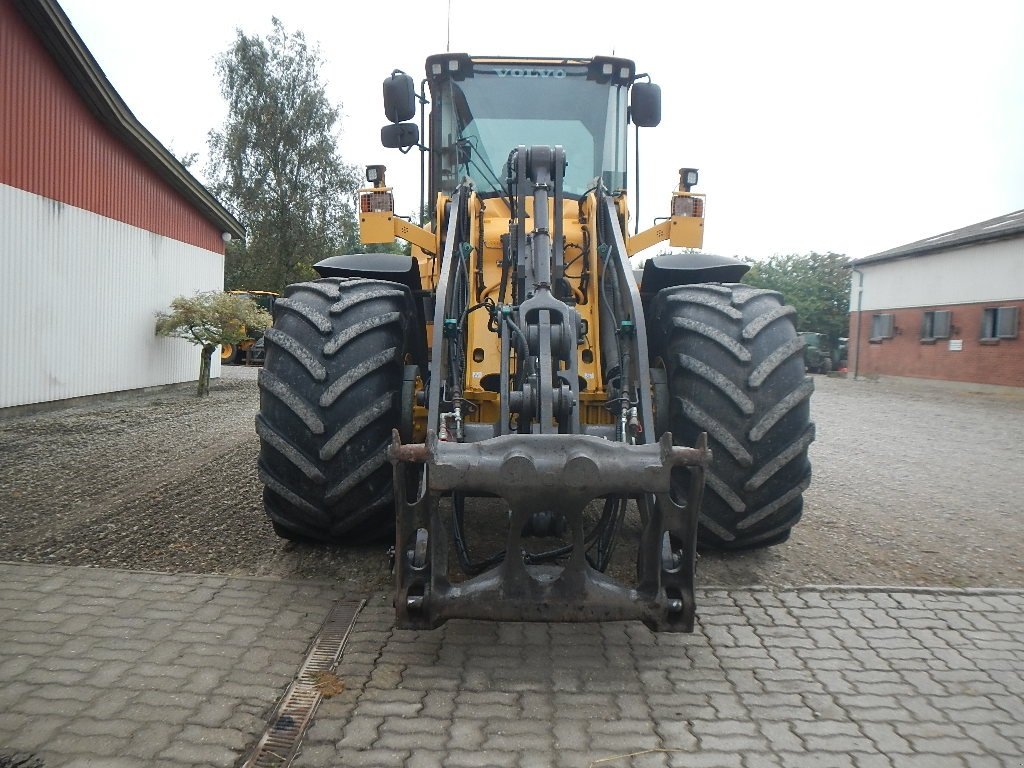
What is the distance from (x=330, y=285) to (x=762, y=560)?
288cm

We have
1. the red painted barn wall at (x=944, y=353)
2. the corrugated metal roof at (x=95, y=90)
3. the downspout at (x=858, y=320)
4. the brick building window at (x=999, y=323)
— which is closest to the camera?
the corrugated metal roof at (x=95, y=90)

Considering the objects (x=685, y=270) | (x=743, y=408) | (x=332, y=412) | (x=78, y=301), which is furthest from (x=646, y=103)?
(x=78, y=301)

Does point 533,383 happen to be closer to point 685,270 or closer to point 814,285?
point 685,270

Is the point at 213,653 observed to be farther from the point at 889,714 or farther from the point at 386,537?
the point at 889,714

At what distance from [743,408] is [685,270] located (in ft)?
5.03

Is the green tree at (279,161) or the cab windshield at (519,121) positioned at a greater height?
the green tree at (279,161)

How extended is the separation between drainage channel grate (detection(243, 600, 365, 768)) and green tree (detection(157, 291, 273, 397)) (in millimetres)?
11405

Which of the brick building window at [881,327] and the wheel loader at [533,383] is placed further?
the brick building window at [881,327]

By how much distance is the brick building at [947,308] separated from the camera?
1961cm

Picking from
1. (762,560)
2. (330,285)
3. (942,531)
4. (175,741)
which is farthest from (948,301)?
(175,741)

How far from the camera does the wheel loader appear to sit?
9.98 feet

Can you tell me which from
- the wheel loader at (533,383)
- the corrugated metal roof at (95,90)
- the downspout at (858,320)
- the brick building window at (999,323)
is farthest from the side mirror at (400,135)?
the downspout at (858,320)

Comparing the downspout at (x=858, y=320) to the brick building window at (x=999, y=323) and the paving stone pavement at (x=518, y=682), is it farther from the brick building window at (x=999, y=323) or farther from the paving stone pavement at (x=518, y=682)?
the paving stone pavement at (x=518, y=682)

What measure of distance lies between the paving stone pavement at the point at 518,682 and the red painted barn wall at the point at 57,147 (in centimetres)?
844
